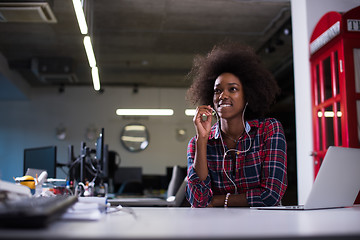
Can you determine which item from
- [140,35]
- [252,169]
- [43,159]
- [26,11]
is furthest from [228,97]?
[140,35]

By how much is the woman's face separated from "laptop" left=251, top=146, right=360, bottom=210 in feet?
2.15

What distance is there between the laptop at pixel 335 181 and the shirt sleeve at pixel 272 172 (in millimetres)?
258

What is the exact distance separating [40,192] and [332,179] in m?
1.40

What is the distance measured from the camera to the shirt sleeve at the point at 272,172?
1837 millimetres

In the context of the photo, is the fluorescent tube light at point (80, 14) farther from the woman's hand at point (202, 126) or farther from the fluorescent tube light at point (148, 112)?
the fluorescent tube light at point (148, 112)

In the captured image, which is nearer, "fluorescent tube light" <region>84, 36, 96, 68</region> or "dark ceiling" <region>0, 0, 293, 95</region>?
"fluorescent tube light" <region>84, 36, 96, 68</region>

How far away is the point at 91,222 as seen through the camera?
908mm

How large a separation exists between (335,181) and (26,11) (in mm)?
4254

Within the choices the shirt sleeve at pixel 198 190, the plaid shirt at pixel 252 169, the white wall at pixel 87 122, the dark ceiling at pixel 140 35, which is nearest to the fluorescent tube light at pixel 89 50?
the dark ceiling at pixel 140 35

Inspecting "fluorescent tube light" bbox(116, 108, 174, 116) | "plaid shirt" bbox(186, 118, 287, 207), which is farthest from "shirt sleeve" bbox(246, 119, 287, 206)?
"fluorescent tube light" bbox(116, 108, 174, 116)

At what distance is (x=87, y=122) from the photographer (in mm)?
9922

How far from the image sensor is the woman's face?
6.82 ft

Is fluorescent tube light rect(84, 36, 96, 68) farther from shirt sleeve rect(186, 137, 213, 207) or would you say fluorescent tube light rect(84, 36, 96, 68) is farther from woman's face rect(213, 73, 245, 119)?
shirt sleeve rect(186, 137, 213, 207)

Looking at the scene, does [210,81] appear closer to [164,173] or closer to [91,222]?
[91,222]
